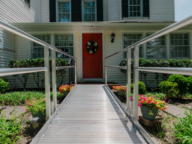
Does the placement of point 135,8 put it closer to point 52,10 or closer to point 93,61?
point 93,61

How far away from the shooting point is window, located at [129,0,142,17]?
688 centimetres

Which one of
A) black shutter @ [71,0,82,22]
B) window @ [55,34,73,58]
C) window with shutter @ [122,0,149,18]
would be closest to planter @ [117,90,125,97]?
window @ [55,34,73,58]

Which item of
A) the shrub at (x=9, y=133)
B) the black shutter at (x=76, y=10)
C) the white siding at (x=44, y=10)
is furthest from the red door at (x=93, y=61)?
the shrub at (x=9, y=133)

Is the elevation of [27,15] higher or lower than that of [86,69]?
higher

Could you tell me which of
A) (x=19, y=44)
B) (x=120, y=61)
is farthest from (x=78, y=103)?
(x=19, y=44)

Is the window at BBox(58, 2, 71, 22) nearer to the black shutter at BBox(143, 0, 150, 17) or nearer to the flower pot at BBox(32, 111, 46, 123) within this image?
the black shutter at BBox(143, 0, 150, 17)

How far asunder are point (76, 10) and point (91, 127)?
664 centimetres

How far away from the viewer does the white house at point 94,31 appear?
16.9ft

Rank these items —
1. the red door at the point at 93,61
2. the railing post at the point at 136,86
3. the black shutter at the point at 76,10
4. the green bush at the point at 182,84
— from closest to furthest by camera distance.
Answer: the railing post at the point at 136,86, the green bush at the point at 182,84, the red door at the point at 93,61, the black shutter at the point at 76,10

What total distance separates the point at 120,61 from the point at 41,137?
4.94 meters

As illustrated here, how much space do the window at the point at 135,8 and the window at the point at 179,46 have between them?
2.29 metres

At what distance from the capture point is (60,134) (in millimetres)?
1446

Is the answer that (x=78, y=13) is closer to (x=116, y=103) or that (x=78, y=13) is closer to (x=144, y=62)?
(x=144, y=62)

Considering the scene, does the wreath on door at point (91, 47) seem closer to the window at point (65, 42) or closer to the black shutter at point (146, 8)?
the window at point (65, 42)
